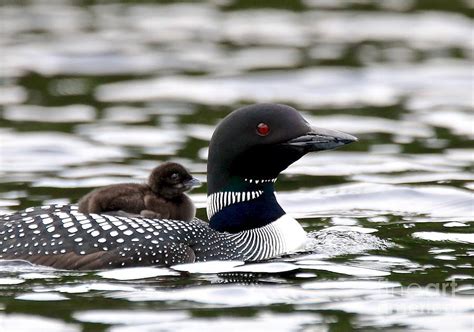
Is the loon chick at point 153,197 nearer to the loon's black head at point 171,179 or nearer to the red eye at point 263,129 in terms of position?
the loon's black head at point 171,179

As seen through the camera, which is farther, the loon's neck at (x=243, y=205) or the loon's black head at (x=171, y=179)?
the loon's black head at (x=171, y=179)

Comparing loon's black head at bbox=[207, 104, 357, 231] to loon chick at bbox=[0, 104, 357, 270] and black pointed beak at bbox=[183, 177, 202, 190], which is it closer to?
loon chick at bbox=[0, 104, 357, 270]

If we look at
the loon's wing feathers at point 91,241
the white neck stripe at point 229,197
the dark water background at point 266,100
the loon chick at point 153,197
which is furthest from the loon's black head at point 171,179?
the dark water background at point 266,100

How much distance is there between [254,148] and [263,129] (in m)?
0.13

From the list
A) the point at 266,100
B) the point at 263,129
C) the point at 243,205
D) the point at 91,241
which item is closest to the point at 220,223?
the point at 243,205

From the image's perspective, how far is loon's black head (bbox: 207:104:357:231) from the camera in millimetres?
8102

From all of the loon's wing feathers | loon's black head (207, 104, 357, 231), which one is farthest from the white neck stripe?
the loon's wing feathers

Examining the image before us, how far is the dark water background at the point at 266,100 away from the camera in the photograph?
7.14 metres

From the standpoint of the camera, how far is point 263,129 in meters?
Answer: 8.10

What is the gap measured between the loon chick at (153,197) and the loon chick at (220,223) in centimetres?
13

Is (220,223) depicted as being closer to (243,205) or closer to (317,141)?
(243,205)

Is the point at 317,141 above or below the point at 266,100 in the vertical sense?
above

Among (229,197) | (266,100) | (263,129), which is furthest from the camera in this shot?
(266,100)

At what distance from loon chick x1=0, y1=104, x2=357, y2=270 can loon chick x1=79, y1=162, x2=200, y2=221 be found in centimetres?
13
